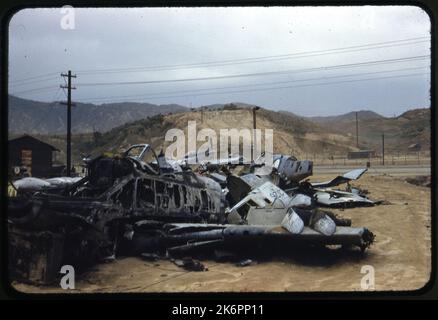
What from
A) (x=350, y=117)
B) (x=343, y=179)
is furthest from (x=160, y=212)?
(x=350, y=117)

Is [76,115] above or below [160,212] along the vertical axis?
above

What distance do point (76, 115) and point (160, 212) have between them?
2.59 ft

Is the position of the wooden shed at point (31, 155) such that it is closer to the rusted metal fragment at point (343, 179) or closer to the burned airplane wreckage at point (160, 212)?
the burned airplane wreckage at point (160, 212)

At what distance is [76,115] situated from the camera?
3.05m

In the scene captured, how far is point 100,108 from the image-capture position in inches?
121

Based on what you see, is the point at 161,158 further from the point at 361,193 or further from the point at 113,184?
the point at 361,193

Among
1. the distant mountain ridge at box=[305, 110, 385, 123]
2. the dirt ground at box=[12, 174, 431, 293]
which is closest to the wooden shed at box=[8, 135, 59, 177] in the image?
the dirt ground at box=[12, 174, 431, 293]

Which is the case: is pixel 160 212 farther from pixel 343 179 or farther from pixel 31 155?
pixel 343 179

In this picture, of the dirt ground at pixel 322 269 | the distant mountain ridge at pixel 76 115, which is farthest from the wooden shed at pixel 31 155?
the dirt ground at pixel 322 269

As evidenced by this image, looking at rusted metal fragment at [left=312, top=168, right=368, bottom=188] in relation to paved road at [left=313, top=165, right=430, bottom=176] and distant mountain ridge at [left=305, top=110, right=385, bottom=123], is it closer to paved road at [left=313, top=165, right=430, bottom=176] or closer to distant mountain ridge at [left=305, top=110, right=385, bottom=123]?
paved road at [left=313, top=165, right=430, bottom=176]

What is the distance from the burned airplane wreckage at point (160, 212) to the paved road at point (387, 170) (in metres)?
0.06

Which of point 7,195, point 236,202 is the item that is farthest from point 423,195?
point 7,195

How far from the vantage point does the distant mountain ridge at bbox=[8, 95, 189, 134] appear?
2916 mm

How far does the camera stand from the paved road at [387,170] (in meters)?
2.92
